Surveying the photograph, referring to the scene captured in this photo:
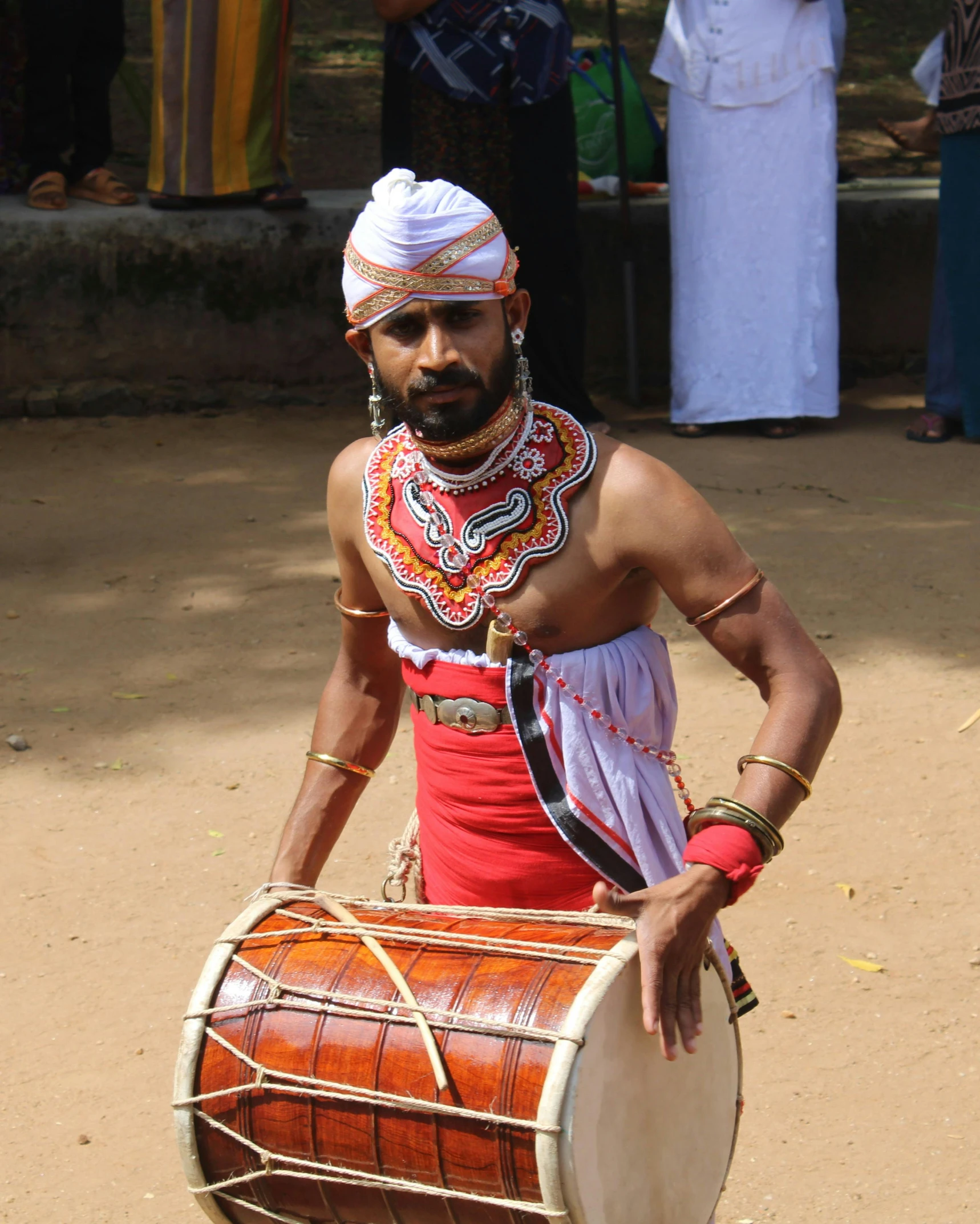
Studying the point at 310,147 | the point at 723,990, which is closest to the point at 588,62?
the point at 310,147

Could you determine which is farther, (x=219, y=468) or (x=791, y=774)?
(x=219, y=468)

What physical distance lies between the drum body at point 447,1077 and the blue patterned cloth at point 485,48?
4.94 meters

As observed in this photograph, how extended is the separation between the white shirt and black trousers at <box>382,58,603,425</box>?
79 centimetres

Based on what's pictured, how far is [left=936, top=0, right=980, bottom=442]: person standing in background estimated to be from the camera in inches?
260

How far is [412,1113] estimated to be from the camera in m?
1.99

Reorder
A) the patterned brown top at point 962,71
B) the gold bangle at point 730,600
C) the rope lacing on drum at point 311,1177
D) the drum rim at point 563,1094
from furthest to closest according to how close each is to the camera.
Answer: the patterned brown top at point 962,71 → the gold bangle at point 730,600 → the rope lacing on drum at point 311,1177 → the drum rim at point 563,1094

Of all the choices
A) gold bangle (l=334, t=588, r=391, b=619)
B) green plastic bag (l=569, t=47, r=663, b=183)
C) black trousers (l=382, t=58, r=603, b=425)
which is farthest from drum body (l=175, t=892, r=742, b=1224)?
green plastic bag (l=569, t=47, r=663, b=183)

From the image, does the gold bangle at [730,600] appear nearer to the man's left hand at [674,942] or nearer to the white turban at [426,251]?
the man's left hand at [674,942]

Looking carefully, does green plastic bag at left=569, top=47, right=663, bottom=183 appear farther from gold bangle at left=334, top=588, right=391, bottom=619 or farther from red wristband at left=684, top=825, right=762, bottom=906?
red wristband at left=684, top=825, right=762, bottom=906

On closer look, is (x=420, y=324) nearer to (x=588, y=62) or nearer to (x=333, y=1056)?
(x=333, y=1056)

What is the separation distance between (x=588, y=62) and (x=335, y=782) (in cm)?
671

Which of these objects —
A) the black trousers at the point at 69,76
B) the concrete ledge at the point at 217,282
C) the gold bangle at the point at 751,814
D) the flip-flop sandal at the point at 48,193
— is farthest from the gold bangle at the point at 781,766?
the black trousers at the point at 69,76

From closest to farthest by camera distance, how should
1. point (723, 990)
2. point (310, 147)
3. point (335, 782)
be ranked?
1. point (723, 990)
2. point (335, 782)
3. point (310, 147)

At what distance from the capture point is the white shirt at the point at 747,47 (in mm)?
6992
